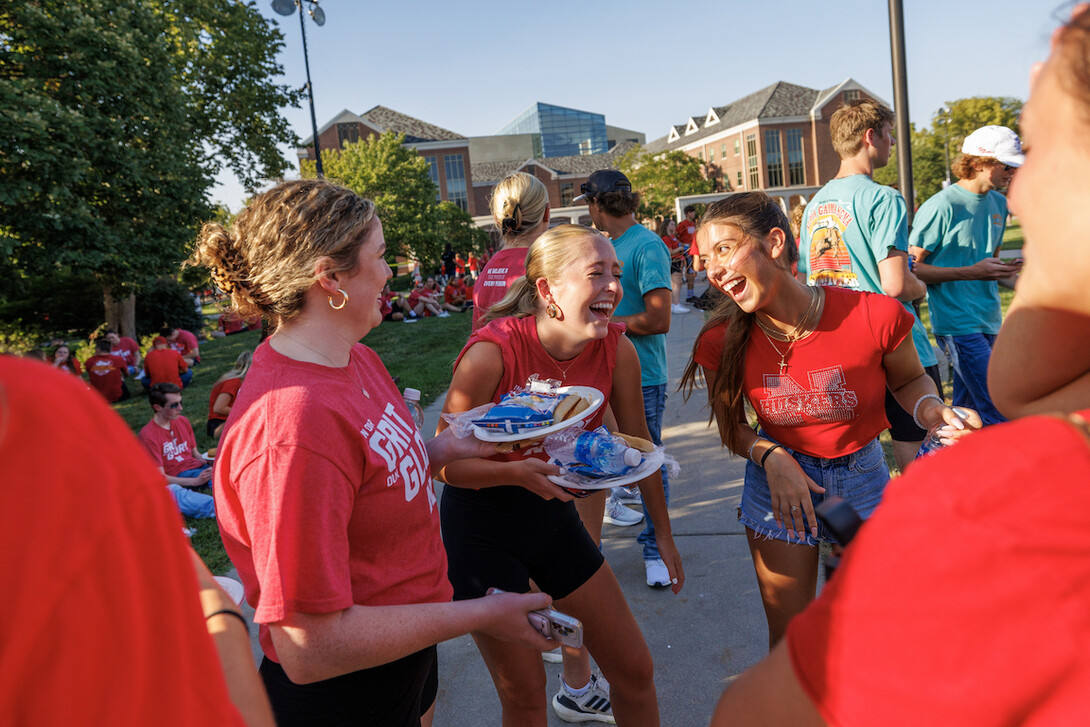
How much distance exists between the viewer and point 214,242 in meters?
1.96

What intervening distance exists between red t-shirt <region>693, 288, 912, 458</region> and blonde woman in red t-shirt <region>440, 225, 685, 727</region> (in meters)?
0.66

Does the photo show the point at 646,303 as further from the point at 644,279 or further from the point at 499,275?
the point at 499,275

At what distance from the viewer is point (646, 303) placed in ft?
15.0

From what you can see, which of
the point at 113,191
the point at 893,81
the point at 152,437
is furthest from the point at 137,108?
the point at 893,81

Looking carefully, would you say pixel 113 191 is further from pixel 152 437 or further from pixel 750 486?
pixel 750 486

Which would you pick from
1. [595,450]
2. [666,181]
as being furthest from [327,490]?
[666,181]

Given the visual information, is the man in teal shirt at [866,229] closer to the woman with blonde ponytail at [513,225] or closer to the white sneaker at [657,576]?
the white sneaker at [657,576]

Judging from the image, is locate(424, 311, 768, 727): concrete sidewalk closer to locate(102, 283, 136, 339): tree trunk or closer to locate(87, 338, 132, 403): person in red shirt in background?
locate(87, 338, 132, 403): person in red shirt in background

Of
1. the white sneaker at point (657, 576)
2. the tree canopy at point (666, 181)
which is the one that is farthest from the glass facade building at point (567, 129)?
the white sneaker at point (657, 576)

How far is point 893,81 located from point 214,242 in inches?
258

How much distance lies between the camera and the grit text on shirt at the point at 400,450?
1.76 m

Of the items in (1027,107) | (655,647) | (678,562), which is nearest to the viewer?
(1027,107)

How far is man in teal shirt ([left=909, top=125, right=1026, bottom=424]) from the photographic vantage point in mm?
4785

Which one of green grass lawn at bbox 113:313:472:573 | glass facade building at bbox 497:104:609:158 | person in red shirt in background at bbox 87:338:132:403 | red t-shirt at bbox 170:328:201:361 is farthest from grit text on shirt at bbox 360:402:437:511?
glass facade building at bbox 497:104:609:158
